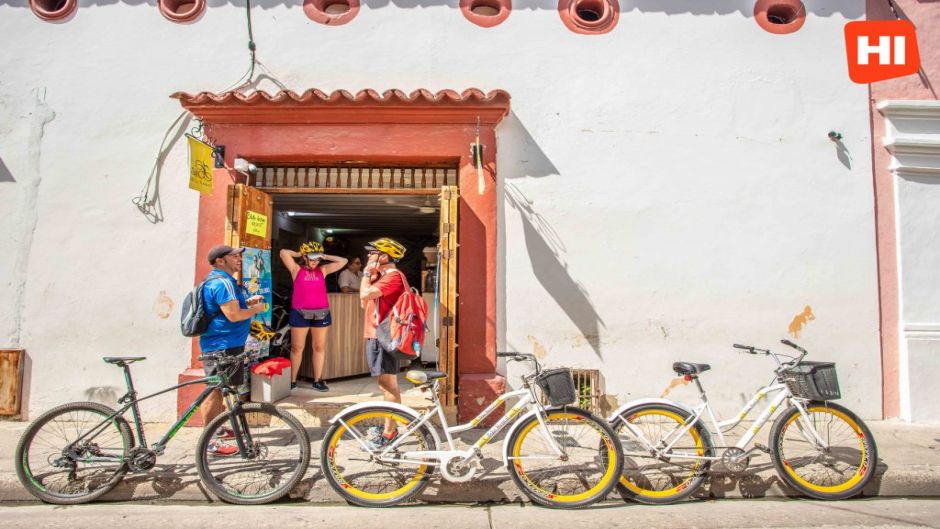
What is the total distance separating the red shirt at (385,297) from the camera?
15.6 feet

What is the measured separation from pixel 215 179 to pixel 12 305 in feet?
8.62

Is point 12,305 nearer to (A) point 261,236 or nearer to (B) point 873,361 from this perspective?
(A) point 261,236

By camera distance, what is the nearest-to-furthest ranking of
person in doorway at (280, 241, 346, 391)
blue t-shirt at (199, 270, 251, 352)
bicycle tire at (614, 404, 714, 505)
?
bicycle tire at (614, 404, 714, 505)
blue t-shirt at (199, 270, 251, 352)
person in doorway at (280, 241, 346, 391)

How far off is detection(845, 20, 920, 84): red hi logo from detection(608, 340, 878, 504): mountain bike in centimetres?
400

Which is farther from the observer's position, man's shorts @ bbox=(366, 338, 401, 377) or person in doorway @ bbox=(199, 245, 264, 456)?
man's shorts @ bbox=(366, 338, 401, 377)

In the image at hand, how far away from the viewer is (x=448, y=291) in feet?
18.5

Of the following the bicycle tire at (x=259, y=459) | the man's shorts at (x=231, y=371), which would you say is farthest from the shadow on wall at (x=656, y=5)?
the bicycle tire at (x=259, y=459)

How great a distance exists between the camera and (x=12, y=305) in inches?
230

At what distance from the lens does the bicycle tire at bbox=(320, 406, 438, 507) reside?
394cm

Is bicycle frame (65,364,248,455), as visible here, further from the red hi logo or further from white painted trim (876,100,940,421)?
the red hi logo

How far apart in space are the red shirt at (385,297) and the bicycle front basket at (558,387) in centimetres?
160

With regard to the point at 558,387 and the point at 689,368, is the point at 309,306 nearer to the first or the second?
the point at 558,387

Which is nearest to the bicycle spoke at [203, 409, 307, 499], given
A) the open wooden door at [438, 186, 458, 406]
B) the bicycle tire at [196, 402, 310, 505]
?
the bicycle tire at [196, 402, 310, 505]

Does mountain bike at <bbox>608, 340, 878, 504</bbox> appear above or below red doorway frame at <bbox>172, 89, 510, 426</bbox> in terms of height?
below
